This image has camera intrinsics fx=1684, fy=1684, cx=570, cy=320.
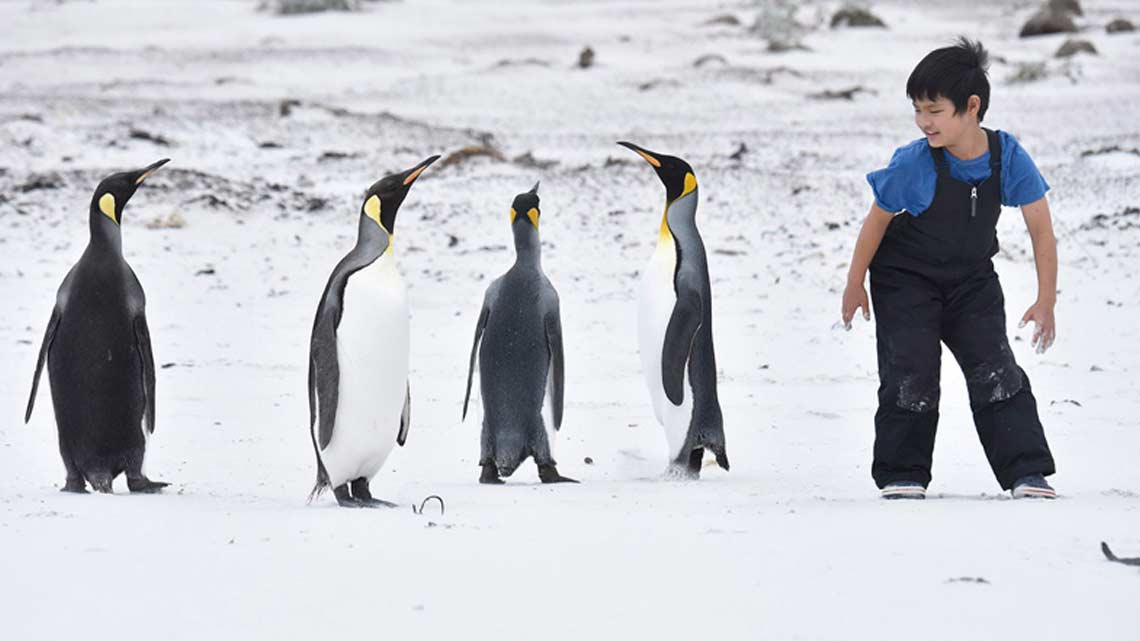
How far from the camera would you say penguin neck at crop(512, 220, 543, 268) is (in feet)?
16.9

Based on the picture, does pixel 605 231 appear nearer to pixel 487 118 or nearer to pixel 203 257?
pixel 203 257

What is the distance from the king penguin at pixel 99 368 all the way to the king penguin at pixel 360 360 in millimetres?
553

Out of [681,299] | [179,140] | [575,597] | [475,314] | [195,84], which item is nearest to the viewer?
[575,597]

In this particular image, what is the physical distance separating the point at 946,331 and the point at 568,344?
3.10 meters

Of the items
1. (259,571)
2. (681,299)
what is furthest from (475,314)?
(259,571)

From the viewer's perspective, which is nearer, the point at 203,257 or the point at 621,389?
the point at 621,389

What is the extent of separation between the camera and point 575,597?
291 cm

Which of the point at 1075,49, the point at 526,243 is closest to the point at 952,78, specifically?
the point at 526,243

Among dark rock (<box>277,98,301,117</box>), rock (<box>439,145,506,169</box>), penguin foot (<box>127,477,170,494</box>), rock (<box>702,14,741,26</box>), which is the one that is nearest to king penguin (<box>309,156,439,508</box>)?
penguin foot (<box>127,477,170,494</box>)

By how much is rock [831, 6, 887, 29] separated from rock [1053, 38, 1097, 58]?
340 cm

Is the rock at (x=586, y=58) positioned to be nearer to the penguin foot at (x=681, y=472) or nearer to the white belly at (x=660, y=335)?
the white belly at (x=660, y=335)

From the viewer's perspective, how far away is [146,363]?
4.61m

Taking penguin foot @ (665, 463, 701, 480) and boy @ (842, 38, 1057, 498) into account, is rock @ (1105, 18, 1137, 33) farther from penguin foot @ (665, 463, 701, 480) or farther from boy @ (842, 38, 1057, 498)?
boy @ (842, 38, 1057, 498)

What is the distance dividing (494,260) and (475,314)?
3.64 ft
